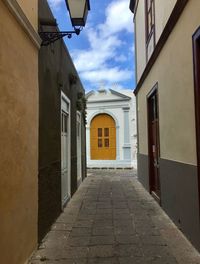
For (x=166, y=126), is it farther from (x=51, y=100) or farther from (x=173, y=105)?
(x=51, y=100)

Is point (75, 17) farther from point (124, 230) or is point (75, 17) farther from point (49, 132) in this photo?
point (124, 230)

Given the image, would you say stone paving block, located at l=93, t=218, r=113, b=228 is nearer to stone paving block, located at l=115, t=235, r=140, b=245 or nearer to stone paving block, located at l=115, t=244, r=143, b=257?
stone paving block, located at l=115, t=235, r=140, b=245

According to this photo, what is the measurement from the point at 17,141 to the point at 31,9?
1.82 m

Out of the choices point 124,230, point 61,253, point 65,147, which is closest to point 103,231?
point 124,230

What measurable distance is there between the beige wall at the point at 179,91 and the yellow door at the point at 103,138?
→ 11255 millimetres

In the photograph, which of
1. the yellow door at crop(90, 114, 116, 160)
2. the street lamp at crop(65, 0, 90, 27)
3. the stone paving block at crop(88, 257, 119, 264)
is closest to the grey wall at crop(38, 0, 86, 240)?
the street lamp at crop(65, 0, 90, 27)

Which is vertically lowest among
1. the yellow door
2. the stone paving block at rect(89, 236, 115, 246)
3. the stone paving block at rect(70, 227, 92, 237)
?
the stone paving block at rect(89, 236, 115, 246)

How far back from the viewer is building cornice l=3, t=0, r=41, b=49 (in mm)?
3227

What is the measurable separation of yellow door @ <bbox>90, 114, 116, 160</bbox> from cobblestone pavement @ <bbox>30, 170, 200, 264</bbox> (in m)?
10.4

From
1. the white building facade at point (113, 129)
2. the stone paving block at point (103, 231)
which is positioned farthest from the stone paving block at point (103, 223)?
the white building facade at point (113, 129)

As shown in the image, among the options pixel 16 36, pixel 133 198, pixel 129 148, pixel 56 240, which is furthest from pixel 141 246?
pixel 129 148

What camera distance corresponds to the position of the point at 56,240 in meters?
4.78

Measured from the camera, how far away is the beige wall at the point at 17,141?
9.99 ft

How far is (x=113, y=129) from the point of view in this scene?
18359mm
